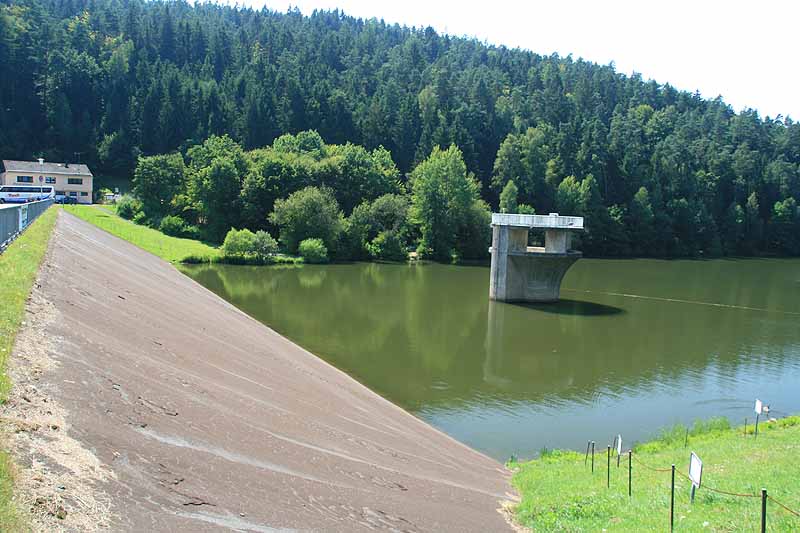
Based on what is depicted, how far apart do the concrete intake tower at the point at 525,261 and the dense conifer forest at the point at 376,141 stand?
31.6m

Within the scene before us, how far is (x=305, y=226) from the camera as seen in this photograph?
76.4 meters

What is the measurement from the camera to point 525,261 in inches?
2034

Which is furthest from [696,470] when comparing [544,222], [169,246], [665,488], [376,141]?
[376,141]

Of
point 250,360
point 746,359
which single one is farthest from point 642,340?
point 250,360

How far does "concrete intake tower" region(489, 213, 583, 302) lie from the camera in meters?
50.7

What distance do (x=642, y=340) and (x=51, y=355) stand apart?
Answer: 3429cm

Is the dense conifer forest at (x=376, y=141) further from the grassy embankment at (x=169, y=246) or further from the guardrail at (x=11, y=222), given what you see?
the guardrail at (x=11, y=222)

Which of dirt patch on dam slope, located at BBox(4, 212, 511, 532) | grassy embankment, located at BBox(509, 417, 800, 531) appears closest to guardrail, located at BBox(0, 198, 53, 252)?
dirt patch on dam slope, located at BBox(4, 212, 511, 532)

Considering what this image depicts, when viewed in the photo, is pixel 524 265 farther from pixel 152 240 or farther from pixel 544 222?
pixel 152 240

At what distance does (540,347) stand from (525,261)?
51.9 feet

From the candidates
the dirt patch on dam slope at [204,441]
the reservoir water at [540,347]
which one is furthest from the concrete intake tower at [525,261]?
the dirt patch on dam slope at [204,441]

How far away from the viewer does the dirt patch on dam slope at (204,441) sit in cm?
865

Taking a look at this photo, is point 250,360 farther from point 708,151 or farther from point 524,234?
point 708,151

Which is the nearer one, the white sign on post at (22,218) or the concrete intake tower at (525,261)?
the white sign on post at (22,218)
